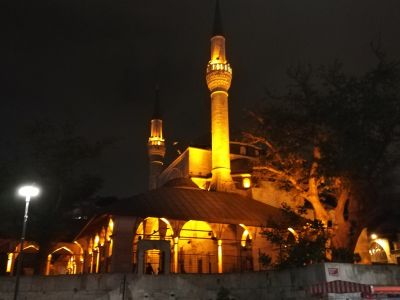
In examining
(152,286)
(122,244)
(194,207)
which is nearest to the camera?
(152,286)

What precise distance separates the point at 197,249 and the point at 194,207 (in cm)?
640

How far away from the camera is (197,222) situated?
2966 cm

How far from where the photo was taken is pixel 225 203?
2592 centimetres

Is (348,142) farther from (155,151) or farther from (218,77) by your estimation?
(155,151)

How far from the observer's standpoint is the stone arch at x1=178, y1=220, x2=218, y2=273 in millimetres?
27781

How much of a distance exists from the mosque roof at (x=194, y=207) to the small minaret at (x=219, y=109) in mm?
4156

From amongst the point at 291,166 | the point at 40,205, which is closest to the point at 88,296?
the point at 40,205

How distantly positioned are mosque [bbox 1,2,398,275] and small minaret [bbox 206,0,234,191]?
79 millimetres

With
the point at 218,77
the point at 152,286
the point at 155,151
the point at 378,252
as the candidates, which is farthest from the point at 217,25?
the point at 152,286

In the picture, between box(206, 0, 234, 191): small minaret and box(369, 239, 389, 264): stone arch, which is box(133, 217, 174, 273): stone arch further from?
box(369, 239, 389, 264): stone arch

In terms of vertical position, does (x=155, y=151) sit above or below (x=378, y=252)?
above

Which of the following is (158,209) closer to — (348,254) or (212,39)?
(348,254)

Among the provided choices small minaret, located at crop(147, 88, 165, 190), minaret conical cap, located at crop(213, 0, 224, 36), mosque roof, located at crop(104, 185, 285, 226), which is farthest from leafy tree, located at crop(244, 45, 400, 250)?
small minaret, located at crop(147, 88, 165, 190)

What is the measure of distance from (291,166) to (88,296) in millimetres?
12883
